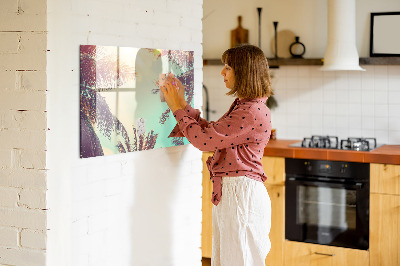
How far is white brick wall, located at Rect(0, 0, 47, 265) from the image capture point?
2.30 meters

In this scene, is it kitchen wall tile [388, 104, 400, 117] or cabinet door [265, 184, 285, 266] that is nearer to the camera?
cabinet door [265, 184, 285, 266]

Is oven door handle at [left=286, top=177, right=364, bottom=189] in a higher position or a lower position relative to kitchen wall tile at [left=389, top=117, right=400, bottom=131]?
lower

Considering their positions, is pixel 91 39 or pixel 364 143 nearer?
→ pixel 91 39

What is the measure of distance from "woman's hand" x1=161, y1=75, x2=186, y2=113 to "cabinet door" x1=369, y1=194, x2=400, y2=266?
1.84 metres

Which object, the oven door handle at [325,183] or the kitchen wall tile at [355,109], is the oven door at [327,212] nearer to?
the oven door handle at [325,183]

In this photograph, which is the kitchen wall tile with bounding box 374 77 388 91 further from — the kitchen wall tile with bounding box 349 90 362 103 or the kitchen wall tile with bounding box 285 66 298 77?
the kitchen wall tile with bounding box 285 66 298 77

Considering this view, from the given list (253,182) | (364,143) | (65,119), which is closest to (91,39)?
(65,119)

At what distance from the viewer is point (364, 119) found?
4812mm

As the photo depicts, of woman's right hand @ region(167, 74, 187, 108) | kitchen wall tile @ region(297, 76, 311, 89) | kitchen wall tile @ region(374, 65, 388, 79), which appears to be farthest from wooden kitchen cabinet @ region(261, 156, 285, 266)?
woman's right hand @ region(167, 74, 187, 108)

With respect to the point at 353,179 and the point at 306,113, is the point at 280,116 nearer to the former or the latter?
the point at 306,113

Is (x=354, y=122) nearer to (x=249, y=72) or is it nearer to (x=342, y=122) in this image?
(x=342, y=122)

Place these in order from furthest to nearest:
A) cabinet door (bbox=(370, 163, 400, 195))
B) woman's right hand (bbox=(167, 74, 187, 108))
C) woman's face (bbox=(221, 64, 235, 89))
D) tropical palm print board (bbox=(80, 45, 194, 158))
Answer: cabinet door (bbox=(370, 163, 400, 195))
woman's right hand (bbox=(167, 74, 187, 108))
woman's face (bbox=(221, 64, 235, 89))
tropical palm print board (bbox=(80, 45, 194, 158))

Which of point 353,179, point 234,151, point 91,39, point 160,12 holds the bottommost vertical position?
point 353,179

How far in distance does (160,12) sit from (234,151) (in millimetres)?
746
